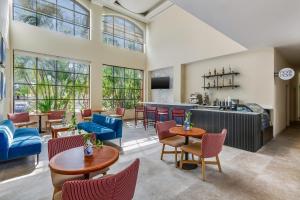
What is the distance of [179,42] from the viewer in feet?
26.2

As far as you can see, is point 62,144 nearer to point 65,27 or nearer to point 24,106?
point 24,106

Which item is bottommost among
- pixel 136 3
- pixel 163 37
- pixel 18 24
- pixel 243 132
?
pixel 243 132

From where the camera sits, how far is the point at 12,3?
6023 mm

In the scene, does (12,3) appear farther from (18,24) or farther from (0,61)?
(0,61)

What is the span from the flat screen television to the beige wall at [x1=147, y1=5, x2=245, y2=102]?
Result: 0.60 meters

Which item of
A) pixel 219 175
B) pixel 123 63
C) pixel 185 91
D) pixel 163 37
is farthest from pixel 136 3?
pixel 219 175

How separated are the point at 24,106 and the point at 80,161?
6.04 m

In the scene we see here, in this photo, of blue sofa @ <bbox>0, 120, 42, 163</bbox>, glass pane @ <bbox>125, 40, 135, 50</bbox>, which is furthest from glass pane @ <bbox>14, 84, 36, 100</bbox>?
glass pane @ <bbox>125, 40, 135, 50</bbox>

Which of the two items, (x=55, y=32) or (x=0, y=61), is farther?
(x=55, y=32)

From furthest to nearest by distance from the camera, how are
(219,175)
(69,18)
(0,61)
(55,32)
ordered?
(69,18)
(55,32)
(0,61)
(219,175)

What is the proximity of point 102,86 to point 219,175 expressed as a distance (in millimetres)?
6812

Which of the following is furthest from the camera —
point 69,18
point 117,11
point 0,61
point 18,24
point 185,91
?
point 117,11

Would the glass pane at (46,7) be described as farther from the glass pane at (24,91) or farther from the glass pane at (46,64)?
the glass pane at (24,91)

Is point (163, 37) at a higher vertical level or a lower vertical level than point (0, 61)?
higher
